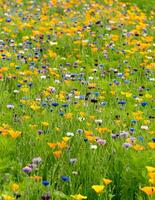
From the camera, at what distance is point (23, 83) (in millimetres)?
5758

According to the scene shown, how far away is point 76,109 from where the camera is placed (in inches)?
191

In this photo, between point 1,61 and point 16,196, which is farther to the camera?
point 1,61

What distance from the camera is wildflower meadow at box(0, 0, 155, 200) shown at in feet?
11.8

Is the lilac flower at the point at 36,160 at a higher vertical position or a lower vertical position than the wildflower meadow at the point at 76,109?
higher

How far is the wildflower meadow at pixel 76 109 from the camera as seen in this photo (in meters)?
3.59

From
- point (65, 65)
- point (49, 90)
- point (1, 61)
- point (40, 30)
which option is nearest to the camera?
point (49, 90)

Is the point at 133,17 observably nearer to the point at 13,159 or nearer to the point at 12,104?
the point at 12,104

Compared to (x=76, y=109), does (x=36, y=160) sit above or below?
above

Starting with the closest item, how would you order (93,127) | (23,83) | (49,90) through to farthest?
(93,127) < (49,90) < (23,83)

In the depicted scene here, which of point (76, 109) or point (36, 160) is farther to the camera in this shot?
point (76, 109)

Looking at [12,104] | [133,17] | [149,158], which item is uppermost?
[149,158]

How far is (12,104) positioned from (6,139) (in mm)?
1070

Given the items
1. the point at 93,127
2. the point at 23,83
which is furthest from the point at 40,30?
the point at 93,127

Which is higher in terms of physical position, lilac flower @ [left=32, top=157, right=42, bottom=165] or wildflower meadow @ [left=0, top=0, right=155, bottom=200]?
lilac flower @ [left=32, top=157, right=42, bottom=165]
